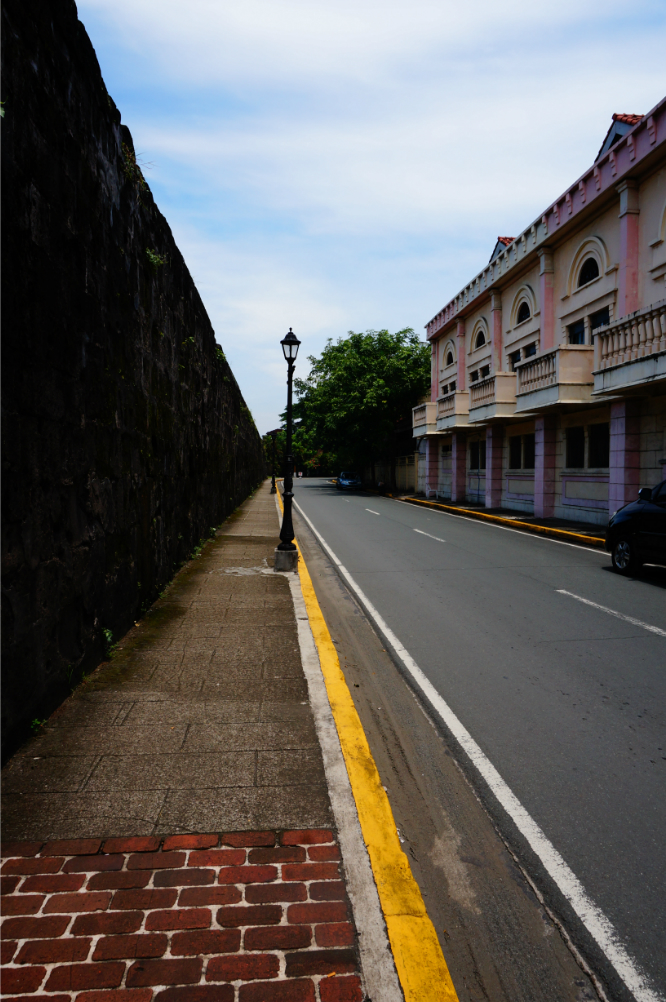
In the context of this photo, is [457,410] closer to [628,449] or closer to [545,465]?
[545,465]

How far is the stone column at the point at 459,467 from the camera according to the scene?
30359 millimetres

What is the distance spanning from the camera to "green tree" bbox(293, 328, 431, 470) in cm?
4012

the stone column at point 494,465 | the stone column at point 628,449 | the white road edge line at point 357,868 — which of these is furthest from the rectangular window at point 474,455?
the white road edge line at point 357,868

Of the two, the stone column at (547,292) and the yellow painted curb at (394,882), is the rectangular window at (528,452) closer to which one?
the stone column at (547,292)

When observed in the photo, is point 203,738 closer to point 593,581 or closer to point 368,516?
point 593,581

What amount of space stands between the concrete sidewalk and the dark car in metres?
7.39

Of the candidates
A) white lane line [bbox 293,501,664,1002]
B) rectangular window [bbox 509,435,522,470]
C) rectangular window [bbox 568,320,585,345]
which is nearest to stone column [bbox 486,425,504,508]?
rectangular window [bbox 509,435,522,470]

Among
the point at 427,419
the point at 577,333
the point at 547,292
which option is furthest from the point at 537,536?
the point at 427,419

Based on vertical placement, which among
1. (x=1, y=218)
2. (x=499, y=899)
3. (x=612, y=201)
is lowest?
(x=499, y=899)

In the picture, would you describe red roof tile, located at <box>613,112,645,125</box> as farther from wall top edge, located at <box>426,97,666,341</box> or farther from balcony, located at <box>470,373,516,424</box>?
balcony, located at <box>470,373,516,424</box>

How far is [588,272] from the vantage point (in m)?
18.6

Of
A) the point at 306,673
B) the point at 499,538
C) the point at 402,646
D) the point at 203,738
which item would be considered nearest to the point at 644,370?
Answer: the point at 499,538

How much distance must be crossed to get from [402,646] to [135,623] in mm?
2926

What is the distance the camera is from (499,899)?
2.91 m
